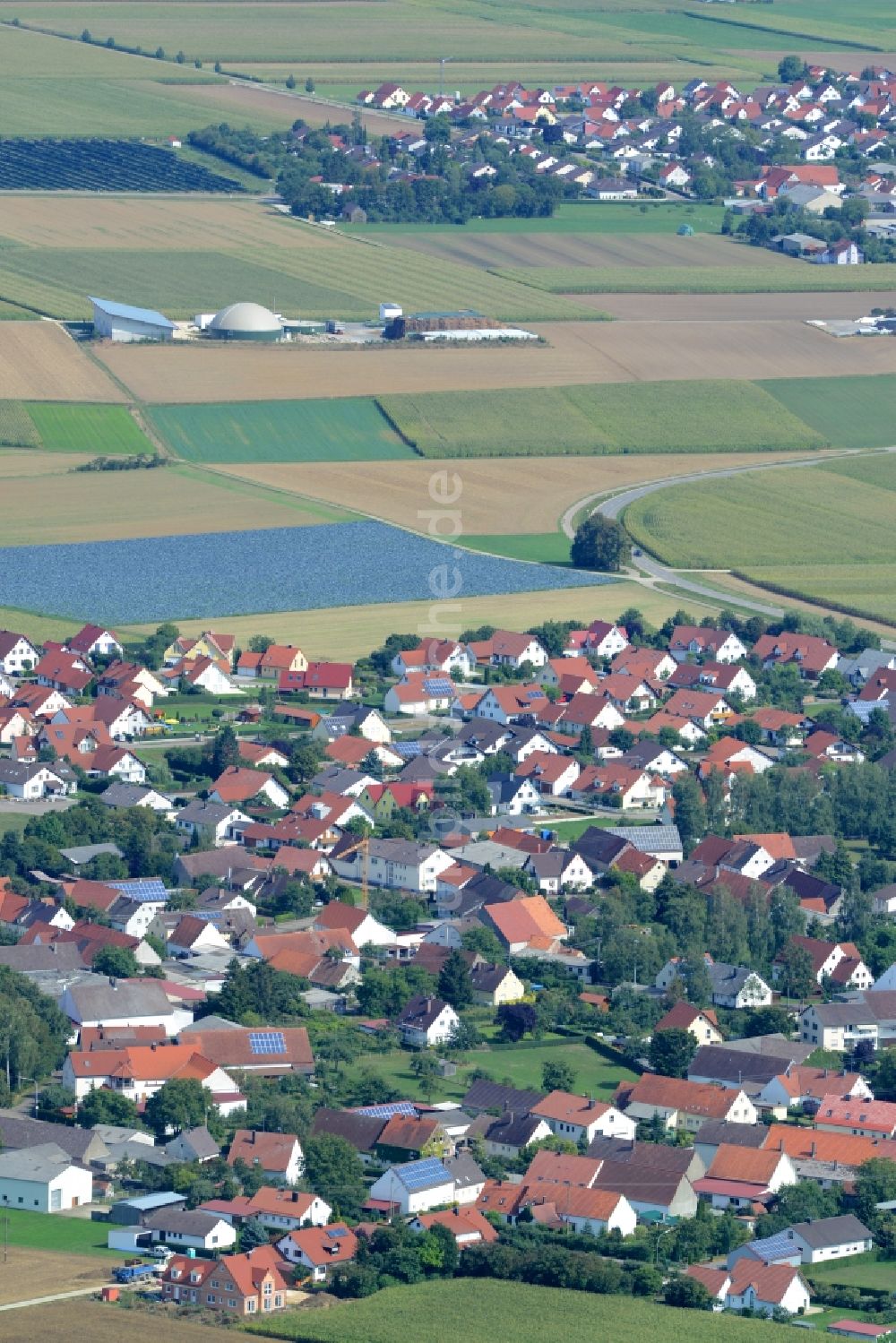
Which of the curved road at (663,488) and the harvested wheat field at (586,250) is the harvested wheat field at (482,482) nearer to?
the curved road at (663,488)

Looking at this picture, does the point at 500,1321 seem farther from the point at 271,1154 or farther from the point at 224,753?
the point at 224,753

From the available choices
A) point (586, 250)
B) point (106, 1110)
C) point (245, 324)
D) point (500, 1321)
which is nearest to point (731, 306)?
point (586, 250)

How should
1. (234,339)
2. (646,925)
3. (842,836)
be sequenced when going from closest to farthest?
(646,925)
(842,836)
(234,339)

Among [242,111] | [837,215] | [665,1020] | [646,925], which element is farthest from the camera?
[242,111]

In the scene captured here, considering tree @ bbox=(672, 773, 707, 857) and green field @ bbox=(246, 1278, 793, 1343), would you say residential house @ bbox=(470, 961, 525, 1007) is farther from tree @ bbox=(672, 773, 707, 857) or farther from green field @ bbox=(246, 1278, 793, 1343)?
green field @ bbox=(246, 1278, 793, 1343)

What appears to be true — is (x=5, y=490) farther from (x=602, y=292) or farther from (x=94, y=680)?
(x=602, y=292)

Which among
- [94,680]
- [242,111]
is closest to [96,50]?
[242,111]
